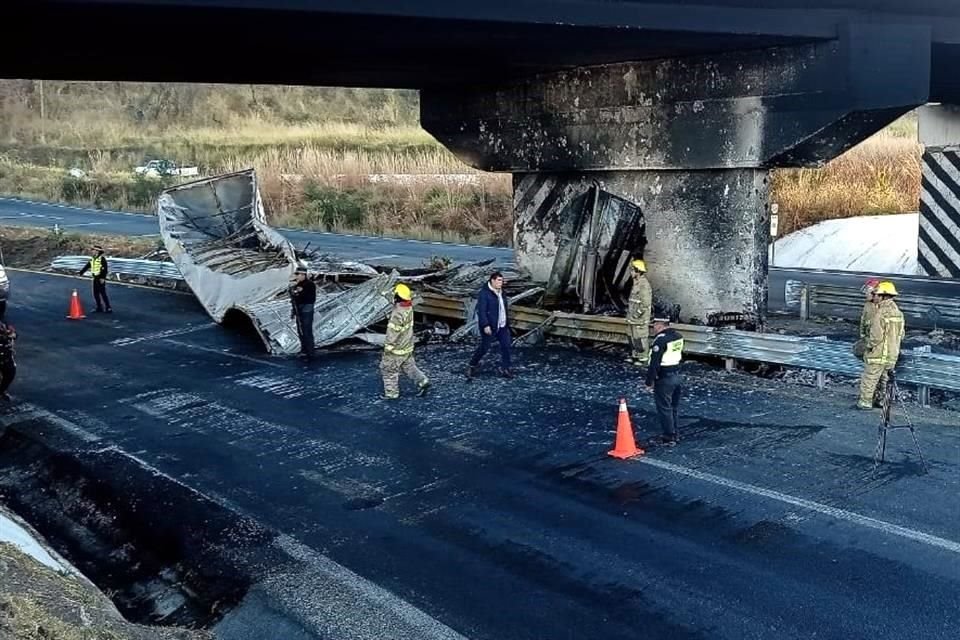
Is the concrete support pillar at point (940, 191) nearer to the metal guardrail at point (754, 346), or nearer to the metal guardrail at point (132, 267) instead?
the metal guardrail at point (754, 346)

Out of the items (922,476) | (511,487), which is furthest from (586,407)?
(922,476)

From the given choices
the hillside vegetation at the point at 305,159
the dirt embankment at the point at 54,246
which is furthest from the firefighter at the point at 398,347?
the hillside vegetation at the point at 305,159

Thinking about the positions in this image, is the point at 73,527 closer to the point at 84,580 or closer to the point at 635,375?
the point at 84,580

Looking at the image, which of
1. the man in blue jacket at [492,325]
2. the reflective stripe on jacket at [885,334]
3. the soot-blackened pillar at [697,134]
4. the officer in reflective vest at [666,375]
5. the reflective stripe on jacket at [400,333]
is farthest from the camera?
the man in blue jacket at [492,325]

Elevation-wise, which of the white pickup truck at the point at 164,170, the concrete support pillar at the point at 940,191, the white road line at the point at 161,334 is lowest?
the white road line at the point at 161,334

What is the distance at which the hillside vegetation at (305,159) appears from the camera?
102ft

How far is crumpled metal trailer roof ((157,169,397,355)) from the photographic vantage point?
15789 millimetres

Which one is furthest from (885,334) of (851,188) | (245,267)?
(851,188)

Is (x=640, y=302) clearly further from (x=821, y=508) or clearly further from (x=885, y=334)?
(x=821, y=508)

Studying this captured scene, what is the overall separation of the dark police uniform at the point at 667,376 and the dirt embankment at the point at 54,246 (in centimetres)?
2071

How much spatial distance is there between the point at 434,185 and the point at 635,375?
26.5 meters

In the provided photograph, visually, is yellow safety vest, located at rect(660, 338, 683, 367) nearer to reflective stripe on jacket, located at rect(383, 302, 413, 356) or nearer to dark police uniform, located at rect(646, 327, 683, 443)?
dark police uniform, located at rect(646, 327, 683, 443)

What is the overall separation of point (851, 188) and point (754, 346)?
19480 mm

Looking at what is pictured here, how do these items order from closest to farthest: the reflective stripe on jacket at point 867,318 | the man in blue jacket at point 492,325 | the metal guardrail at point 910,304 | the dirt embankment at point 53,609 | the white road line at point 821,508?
the dirt embankment at point 53,609 < the white road line at point 821,508 < the reflective stripe on jacket at point 867,318 < the man in blue jacket at point 492,325 < the metal guardrail at point 910,304
